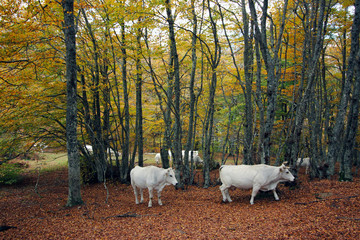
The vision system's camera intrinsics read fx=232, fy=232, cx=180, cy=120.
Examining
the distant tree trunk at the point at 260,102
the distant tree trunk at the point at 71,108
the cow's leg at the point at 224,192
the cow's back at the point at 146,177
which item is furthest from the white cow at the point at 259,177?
the distant tree trunk at the point at 71,108

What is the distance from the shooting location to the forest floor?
5164 mm

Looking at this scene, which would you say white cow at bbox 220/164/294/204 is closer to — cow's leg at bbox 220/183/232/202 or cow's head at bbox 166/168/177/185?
cow's leg at bbox 220/183/232/202

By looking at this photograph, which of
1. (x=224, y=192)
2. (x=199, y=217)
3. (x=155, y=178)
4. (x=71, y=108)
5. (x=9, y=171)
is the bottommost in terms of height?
(x=9, y=171)

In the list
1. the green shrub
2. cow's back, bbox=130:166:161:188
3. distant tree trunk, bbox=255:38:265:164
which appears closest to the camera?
distant tree trunk, bbox=255:38:265:164

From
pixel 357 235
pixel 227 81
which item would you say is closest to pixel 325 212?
pixel 357 235

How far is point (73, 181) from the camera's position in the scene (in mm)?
8312

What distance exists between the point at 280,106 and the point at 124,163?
39.5 ft

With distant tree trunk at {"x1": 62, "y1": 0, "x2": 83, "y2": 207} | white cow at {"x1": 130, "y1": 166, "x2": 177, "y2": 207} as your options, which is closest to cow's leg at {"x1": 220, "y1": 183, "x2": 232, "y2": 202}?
white cow at {"x1": 130, "y1": 166, "x2": 177, "y2": 207}

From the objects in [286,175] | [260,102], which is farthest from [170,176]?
[260,102]

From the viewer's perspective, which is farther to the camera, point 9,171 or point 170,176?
point 9,171

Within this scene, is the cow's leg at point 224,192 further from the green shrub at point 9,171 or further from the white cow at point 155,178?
the green shrub at point 9,171

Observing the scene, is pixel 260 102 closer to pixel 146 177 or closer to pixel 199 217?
pixel 199 217

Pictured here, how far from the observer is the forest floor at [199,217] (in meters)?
5.16

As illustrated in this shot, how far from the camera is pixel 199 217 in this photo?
22.1 feet
